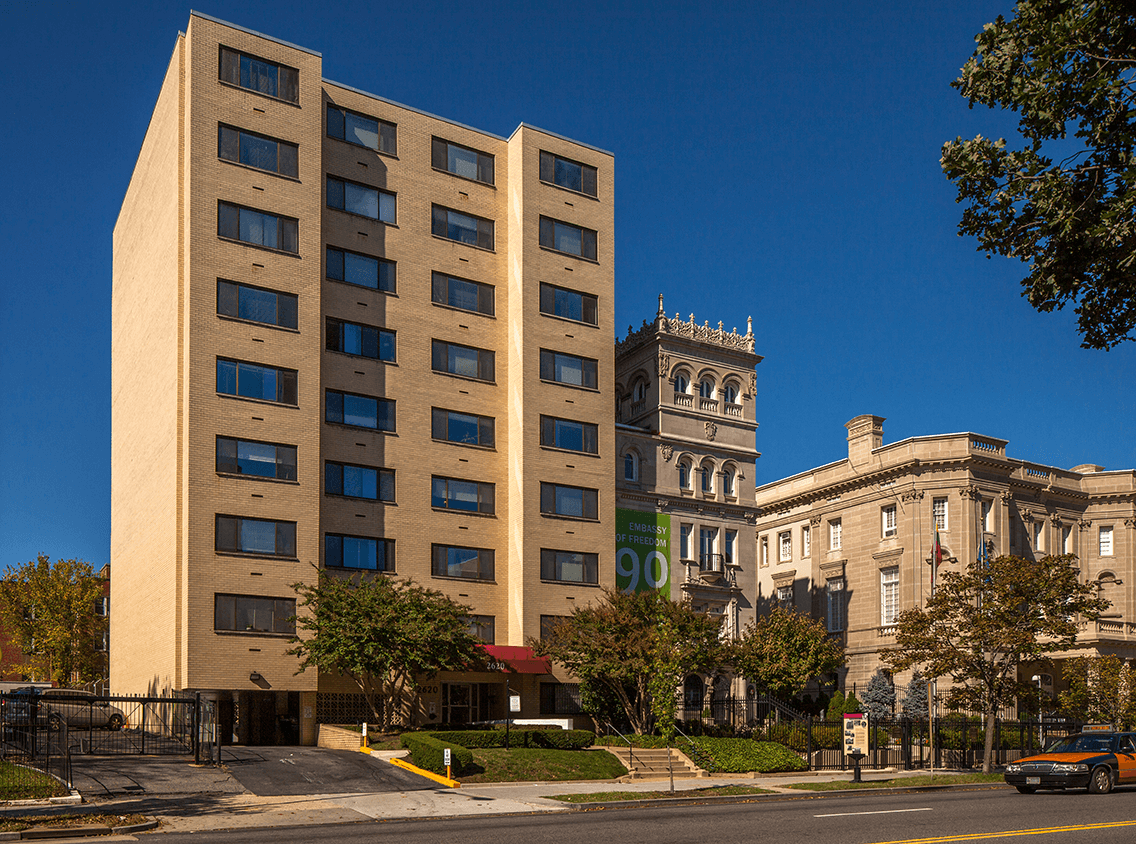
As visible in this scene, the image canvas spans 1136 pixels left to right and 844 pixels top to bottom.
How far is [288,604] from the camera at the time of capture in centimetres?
4197

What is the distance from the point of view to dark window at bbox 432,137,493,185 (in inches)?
1971

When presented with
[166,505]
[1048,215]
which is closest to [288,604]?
[166,505]

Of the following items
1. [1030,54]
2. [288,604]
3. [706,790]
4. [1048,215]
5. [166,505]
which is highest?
[1030,54]

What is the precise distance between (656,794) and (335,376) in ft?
79.1

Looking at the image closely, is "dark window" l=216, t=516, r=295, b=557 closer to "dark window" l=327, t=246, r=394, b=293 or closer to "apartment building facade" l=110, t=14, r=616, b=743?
"apartment building facade" l=110, t=14, r=616, b=743

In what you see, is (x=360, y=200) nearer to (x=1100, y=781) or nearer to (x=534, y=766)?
(x=534, y=766)

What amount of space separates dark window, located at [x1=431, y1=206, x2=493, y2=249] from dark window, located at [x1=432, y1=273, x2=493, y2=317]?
1962mm

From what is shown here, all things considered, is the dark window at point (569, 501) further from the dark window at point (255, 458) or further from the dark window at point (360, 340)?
the dark window at point (255, 458)

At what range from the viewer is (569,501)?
50000mm

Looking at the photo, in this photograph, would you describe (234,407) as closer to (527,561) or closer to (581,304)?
(527,561)

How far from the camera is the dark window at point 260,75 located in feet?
143

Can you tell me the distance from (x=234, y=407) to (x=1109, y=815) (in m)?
32.8

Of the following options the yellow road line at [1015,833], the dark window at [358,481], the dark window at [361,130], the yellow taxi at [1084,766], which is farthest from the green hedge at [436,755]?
the dark window at [361,130]

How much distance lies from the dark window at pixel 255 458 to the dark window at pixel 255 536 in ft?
6.04
